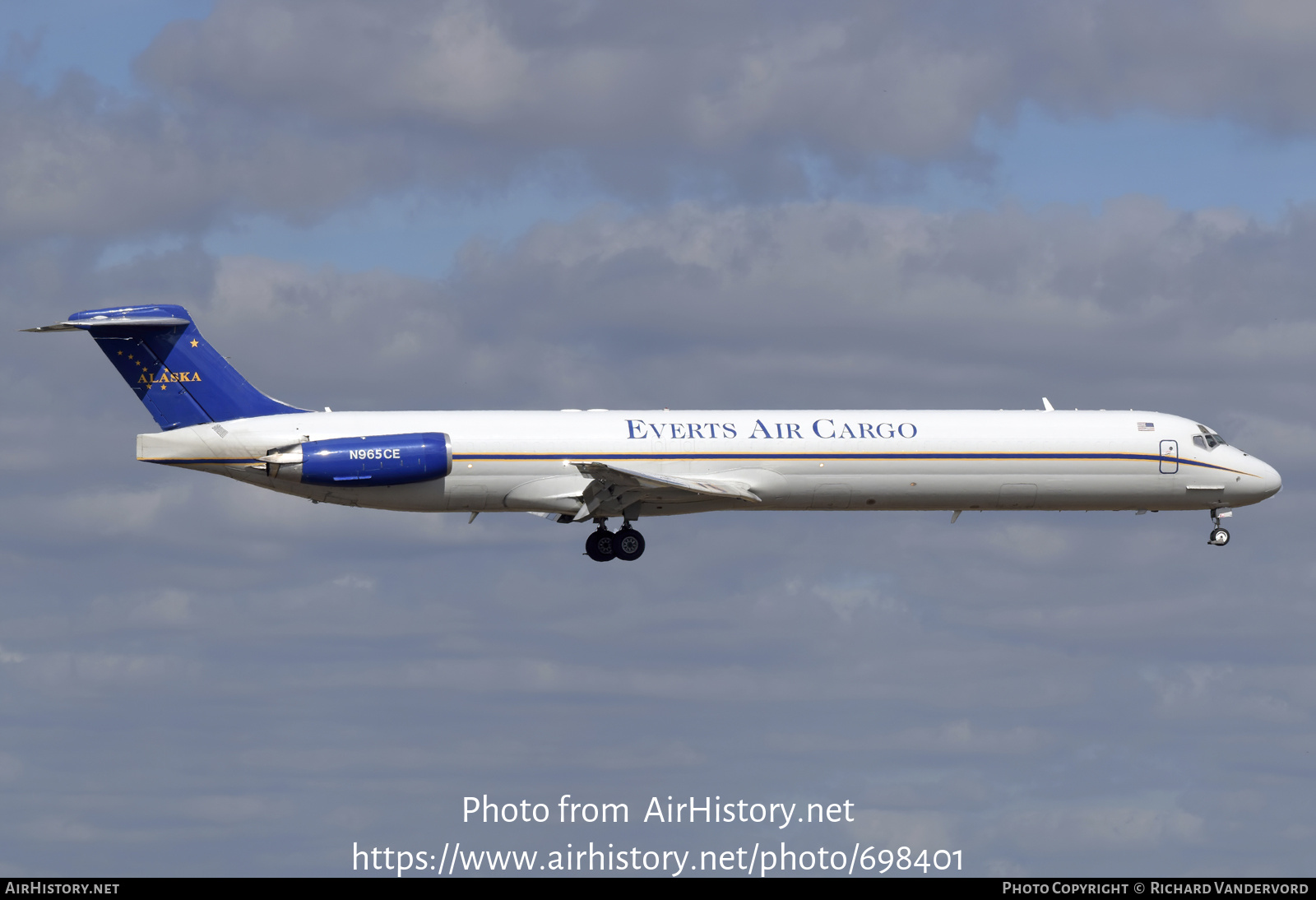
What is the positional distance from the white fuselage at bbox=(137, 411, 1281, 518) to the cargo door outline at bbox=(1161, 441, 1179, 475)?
0.05m

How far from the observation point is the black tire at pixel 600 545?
52.0 meters

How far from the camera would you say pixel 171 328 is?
169 ft

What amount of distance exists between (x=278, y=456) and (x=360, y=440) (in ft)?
7.40

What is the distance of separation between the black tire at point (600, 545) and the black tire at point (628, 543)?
0.10m

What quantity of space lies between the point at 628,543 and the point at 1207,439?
57.3 feet

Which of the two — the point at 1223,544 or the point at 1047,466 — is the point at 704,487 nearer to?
the point at 1047,466

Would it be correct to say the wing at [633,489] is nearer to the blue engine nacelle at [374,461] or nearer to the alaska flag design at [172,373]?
the blue engine nacelle at [374,461]

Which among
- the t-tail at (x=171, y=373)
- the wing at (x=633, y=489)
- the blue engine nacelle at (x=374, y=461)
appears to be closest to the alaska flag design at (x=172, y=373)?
the t-tail at (x=171, y=373)

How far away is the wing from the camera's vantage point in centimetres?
4950

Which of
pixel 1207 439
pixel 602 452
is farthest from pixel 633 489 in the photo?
pixel 1207 439

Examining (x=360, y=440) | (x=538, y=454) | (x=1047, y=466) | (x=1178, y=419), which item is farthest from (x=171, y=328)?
(x=1178, y=419)

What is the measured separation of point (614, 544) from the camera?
Result: 52.1 meters

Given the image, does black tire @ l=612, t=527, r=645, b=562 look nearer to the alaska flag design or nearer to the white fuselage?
the white fuselage

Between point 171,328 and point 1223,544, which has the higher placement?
point 171,328
